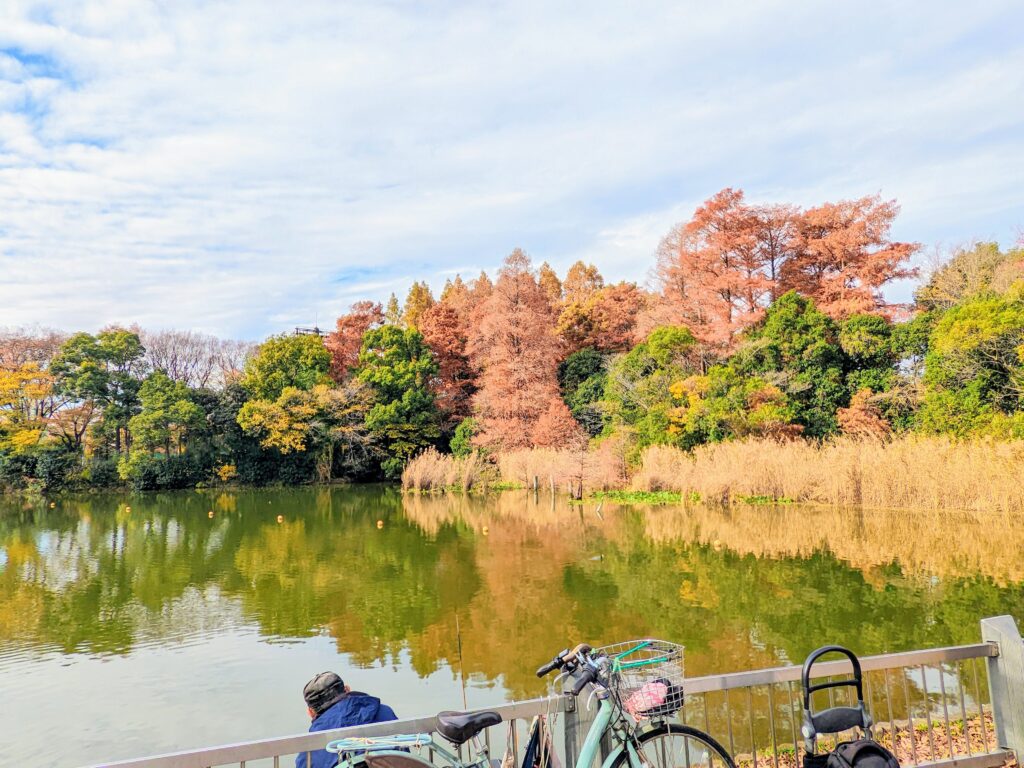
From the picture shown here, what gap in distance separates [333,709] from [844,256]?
79.8ft

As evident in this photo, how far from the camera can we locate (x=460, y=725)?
2.11 m

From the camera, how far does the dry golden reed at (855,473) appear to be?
12.2 m

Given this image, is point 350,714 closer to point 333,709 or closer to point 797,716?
point 333,709

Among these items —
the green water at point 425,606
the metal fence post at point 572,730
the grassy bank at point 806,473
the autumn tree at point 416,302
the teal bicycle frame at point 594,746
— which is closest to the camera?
the teal bicycle frame at point 594,746

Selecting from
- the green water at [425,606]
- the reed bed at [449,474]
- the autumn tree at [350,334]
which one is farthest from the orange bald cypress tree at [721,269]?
the autumn tree at [350,334]

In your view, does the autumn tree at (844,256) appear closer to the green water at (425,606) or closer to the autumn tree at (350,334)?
the green water at (425,606)

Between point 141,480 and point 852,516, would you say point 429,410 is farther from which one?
point 852,516

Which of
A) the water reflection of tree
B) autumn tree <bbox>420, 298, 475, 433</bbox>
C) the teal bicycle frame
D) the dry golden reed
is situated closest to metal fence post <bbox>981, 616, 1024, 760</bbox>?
the teal bicycle frame

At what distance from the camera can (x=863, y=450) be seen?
1487 cm

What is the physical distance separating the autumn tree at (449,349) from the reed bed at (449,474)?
21.9 feet

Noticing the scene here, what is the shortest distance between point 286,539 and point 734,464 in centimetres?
1020

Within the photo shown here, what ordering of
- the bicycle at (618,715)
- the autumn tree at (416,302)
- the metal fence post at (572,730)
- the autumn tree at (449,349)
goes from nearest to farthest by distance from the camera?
1. the bicycle at (618,715)
2. the metal fence post at (572,730)
3. the autumn tree at (449,349)
4. the autumn tree at (416,302)

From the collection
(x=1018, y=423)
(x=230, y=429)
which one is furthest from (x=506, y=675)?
(x=230, y=429)

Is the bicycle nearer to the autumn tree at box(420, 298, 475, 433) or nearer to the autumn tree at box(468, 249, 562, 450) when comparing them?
the autumn tree at box(468, 249, 562, 450)
